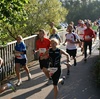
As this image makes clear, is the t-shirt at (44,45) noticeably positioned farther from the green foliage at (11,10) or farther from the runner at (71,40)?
the runner at (71,40)

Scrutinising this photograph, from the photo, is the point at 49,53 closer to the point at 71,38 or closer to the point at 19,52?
the point at 19,52

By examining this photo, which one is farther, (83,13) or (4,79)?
(83,13)

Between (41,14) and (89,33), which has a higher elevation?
(41,14)

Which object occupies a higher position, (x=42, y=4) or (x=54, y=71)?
(x=42, y=4)

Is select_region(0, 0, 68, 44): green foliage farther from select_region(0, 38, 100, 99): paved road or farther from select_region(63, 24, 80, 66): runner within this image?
select_region(0, 38, 100, 99): paved road

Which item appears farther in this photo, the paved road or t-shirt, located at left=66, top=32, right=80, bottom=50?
t-shirt, located at left=66, top=32, right=80, bottom=50

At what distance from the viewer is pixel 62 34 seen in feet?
64.1

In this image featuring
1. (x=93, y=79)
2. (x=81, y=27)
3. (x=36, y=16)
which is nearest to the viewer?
(x=93, y=79)

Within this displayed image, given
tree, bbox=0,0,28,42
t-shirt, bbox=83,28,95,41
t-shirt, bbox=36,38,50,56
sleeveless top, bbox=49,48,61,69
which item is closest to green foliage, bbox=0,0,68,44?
t-shirt, bbox=83,28,95,41

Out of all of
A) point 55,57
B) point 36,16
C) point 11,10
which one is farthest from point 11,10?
point 36,16

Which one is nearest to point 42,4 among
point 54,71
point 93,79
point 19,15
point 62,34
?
point 62,34

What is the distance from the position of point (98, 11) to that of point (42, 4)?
58.3 meters

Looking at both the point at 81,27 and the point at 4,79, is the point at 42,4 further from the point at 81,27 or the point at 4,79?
the point at 4,79

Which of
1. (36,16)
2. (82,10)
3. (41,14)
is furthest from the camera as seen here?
(82,10)
